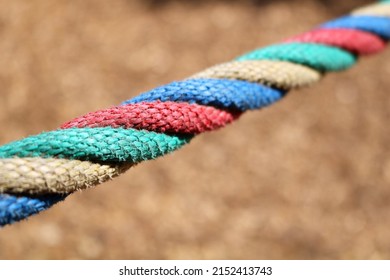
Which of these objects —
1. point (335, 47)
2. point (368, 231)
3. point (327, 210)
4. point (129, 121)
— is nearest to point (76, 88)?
point (327, 210)

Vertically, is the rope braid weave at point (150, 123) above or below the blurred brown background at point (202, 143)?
below

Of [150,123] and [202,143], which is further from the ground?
[202,143]

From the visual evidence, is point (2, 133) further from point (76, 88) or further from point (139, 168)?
point (139, 168)

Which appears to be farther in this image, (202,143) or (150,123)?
(202,143)

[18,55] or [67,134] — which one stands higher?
[18,55]
